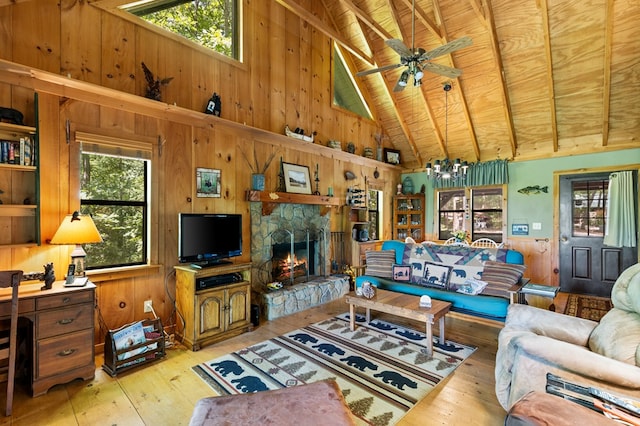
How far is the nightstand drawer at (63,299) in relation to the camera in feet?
7.63

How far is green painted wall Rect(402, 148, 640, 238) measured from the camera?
5516mm

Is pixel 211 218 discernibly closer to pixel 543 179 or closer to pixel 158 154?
pixel 158 154

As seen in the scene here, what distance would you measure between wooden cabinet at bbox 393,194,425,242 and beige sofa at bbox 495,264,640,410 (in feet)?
16.1

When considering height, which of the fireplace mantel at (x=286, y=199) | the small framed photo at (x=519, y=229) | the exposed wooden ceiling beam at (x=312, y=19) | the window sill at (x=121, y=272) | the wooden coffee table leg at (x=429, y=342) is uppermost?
the exposed wooden ceiling beam at (x=312, y=19)

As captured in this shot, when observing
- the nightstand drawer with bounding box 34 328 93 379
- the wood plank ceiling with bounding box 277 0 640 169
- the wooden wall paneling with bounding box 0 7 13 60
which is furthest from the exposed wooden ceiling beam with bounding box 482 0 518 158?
the nightstand drawer with bounding box 34 328 93 379

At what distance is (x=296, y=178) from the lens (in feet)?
16.7

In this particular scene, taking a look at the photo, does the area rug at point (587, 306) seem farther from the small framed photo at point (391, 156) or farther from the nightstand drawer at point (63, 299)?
the nightstand drawer at point (63, 299)

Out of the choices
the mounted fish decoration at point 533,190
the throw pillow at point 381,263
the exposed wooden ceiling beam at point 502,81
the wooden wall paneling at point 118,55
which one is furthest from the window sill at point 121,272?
the mounted fish decoration at point 533,190

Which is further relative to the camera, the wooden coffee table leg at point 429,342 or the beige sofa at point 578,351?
the wooden coffee table leg at point 429,342

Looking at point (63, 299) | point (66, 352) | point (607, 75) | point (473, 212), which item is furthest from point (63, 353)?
point (607, 75)

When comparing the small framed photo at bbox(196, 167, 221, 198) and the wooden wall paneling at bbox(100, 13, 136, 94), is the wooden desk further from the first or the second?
the wooden wall paneling at bbox(100, 13, 136, 94)

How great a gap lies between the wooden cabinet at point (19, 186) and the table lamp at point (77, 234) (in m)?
0.27

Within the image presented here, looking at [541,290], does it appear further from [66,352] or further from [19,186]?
[19,186]

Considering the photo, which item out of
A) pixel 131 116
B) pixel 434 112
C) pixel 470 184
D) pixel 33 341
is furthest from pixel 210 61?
pixel 470 184
